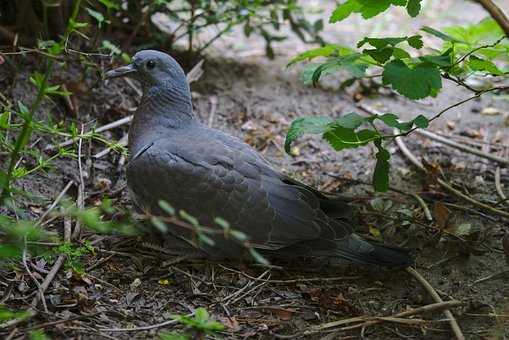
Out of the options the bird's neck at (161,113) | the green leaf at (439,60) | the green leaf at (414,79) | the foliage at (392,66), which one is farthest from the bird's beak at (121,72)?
the green leaf at (439,60)

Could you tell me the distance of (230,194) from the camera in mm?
2760

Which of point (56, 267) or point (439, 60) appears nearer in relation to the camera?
point (439, 60)

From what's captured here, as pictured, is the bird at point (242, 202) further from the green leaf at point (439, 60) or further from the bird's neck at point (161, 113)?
the green leaf at point (439, 60)

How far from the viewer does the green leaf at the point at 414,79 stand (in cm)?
238

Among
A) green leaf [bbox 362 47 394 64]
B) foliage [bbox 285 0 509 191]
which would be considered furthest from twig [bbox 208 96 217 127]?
green leaf [bbox 362 47 394 64]

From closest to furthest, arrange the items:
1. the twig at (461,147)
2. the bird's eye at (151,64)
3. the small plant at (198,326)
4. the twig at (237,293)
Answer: the small plant at (198,326) → the twig at (237,293) → the bird's eye at (151,64) → the twig at (461,147)

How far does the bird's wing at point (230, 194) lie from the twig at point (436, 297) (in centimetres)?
33

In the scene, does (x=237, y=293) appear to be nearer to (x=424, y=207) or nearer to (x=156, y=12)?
(x=424, y=207)

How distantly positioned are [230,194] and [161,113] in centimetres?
62

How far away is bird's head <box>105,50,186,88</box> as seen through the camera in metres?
3.12

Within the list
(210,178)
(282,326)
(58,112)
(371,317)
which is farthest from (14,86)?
(371,317)

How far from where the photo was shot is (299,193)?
2863mm

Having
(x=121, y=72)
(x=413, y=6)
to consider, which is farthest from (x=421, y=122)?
(x=121, y=72)

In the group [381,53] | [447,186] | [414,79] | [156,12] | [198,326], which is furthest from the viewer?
[156,12]
